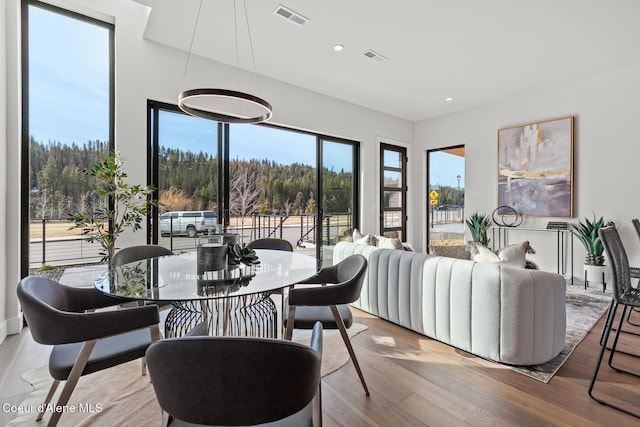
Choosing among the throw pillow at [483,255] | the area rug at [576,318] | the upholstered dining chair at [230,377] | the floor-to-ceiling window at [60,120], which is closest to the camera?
the upholstered dining chair at [230,377]

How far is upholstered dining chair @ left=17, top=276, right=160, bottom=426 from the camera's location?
4.40 ft

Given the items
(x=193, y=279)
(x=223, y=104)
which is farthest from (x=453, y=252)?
(x=223, y=104)

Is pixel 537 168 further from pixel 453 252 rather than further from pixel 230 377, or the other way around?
pixel 230 377

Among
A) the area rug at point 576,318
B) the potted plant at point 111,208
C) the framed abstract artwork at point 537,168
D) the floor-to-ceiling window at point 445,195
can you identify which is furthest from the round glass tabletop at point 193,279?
the floor-to-ceiling window at point 445,195

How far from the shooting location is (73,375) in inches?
53.5

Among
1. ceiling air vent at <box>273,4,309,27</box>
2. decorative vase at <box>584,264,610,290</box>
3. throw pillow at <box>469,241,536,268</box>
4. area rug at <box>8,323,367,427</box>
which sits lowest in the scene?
area rug at <box>8,323,367,427</box>

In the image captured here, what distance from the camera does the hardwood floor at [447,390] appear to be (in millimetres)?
1704

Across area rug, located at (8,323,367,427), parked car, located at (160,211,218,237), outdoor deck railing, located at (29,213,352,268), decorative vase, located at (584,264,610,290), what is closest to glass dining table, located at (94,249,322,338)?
area rug, located at (8,323,367,427)

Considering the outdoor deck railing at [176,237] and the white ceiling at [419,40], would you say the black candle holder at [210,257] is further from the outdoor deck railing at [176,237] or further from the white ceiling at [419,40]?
the white ceiling at [419,40]

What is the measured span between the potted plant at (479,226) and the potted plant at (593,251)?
1.26 meters

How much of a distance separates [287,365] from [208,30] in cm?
345

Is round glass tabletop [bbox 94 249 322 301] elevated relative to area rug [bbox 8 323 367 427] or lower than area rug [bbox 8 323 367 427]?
elevated

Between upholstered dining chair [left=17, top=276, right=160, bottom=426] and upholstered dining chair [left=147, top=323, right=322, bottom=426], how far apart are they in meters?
0.73

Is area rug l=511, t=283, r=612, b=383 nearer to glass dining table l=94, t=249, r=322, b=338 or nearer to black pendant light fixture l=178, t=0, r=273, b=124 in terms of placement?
→ glass dining table l=94, t=249, r=322, b=338
